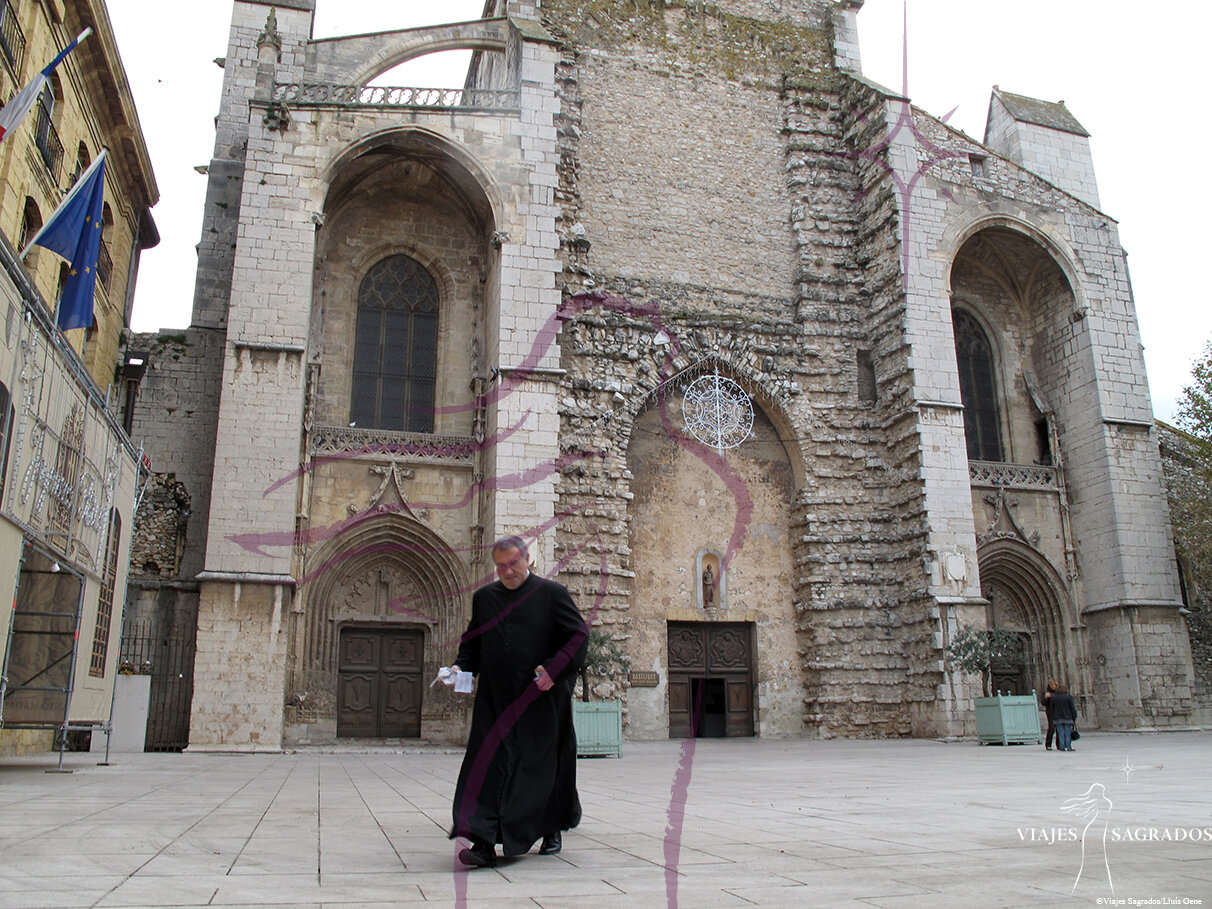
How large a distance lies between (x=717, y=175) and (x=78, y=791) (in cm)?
1603

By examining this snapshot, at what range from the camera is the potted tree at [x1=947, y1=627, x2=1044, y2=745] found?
14336mm

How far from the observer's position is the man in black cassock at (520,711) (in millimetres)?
4035

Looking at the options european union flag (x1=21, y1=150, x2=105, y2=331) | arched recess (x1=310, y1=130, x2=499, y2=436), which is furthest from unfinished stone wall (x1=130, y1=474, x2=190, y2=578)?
european union flag (x1=21, y1=150, x2=105, y2=331)

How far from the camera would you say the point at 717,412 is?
18.1 metres

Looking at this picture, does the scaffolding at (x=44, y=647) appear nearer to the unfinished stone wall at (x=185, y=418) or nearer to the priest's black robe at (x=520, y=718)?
the priest's black robe at (x=520, y=718)

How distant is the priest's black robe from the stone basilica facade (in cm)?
1031

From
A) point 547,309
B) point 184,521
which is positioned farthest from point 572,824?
point 184,521

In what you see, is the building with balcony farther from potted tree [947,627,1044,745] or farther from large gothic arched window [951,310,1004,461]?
large gothic arched window [951,310,1004,461]

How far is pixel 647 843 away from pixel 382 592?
1214cm

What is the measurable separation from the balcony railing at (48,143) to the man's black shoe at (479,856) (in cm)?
1326

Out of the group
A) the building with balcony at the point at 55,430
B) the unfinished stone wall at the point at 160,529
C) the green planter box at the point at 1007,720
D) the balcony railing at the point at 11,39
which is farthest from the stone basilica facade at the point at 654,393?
the balcony railing at the point at 11,39

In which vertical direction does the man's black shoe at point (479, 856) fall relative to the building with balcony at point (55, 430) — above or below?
below

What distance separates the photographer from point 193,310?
1692cm

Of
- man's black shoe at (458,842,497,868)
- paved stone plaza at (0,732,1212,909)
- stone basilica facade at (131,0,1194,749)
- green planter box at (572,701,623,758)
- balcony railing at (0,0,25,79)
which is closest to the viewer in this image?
→ paved stone plaza at (0,732,1212,909)
